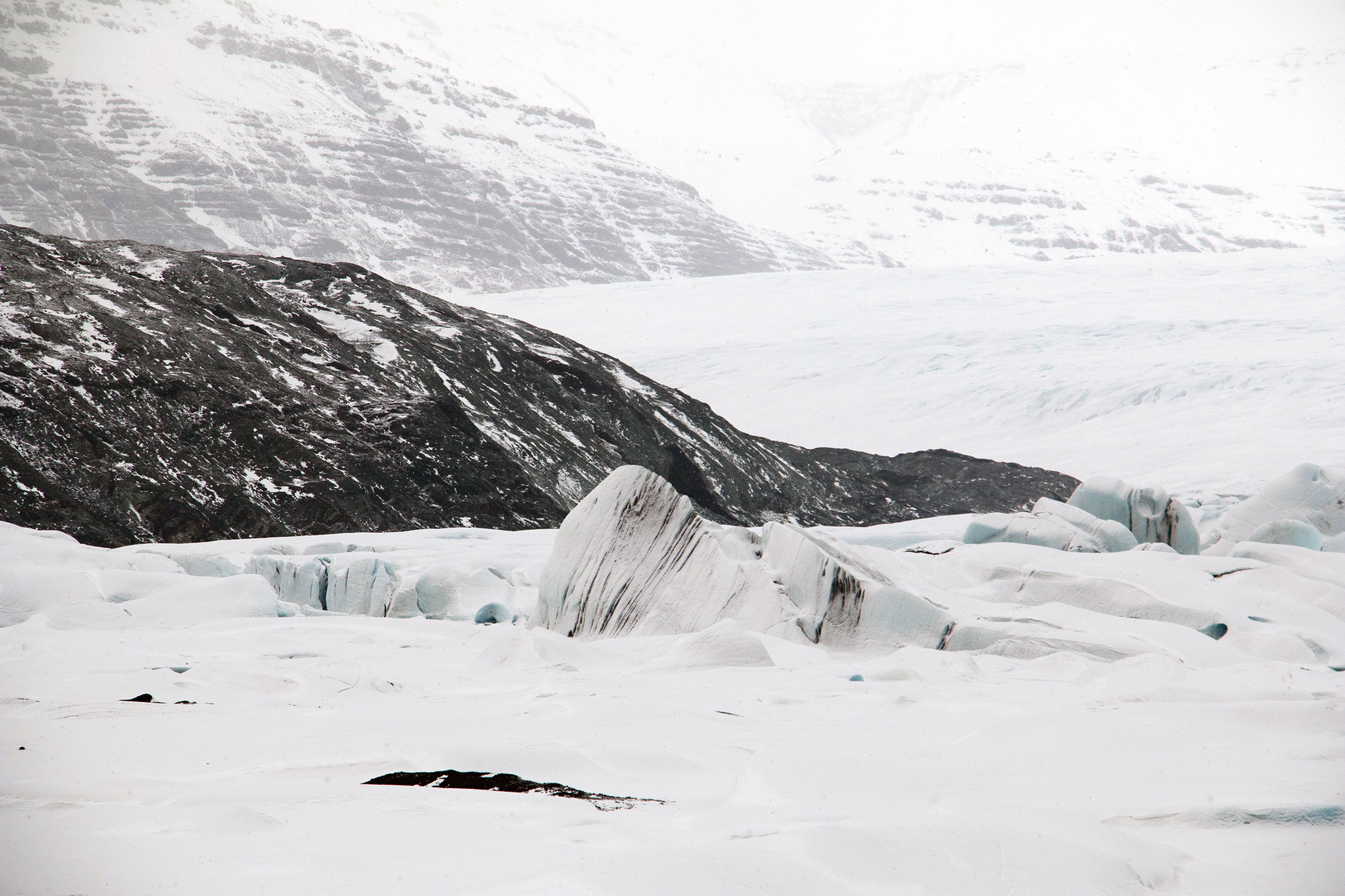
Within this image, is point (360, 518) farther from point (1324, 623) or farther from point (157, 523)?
point (1324, 623)

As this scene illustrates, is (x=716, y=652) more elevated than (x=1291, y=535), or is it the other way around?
(x=716, y=652)

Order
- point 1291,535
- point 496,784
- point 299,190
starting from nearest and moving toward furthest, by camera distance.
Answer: point 496,784 < point 1291,535 < point 299,190

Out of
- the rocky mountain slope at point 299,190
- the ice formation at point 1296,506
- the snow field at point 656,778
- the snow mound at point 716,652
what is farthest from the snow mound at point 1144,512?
the rocky mountain slope at point 299,190

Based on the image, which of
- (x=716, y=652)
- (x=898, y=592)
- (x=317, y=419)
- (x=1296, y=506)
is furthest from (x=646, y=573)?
(x=317, y=419)

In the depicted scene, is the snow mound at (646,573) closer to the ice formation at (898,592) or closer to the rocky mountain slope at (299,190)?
the ice formation at (898,592)

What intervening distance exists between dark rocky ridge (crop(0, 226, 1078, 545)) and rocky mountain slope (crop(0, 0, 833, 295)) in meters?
120

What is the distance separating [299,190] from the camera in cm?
16238

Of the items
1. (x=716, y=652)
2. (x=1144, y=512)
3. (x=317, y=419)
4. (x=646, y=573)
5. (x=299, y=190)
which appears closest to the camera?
(x=716, y=652)

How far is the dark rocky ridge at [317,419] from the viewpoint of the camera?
1766 centimetres

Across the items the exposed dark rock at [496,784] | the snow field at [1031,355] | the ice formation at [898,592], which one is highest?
the exposed dark rock at [496,784]

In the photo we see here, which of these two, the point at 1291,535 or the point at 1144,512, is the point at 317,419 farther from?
the point at 1291,535

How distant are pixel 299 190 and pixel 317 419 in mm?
158217

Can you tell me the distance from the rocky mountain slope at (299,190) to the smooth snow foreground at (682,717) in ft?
458

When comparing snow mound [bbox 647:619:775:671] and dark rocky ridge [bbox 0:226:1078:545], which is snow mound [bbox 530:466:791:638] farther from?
dark rocky ridge [bbox 0:226:1078:545]
